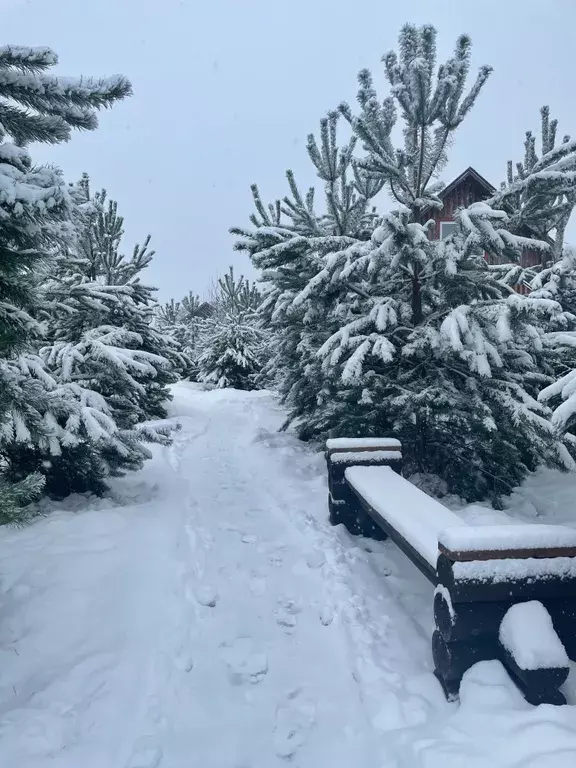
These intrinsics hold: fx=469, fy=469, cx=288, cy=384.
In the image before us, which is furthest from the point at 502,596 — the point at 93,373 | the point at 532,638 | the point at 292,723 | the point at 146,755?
the point at 93,373

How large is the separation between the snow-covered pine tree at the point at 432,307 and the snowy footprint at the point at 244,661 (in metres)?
2.70

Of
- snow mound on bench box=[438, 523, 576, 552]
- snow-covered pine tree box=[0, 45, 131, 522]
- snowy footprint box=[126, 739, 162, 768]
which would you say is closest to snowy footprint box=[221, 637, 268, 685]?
snowy footprint box=[126, 739, 162, 768]

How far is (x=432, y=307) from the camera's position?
623 centimetres

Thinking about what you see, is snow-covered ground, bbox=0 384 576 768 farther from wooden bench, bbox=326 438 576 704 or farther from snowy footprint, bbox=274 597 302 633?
wooden bench, bbox=326 438 576 704

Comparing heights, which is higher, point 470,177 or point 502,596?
point 470,177

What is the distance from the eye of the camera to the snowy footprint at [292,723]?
2.39 metres

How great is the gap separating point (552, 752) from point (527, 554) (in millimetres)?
881

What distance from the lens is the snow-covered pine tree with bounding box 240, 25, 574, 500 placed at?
16.0 feet

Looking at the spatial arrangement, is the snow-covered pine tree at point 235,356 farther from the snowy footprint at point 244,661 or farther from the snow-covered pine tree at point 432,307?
the snowy footprint at point 244,661

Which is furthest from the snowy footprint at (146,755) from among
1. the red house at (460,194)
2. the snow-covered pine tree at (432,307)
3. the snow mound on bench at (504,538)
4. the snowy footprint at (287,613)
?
the red house at (460,194)

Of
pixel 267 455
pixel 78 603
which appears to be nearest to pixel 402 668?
pixel 78 603

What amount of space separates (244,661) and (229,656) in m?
0.11

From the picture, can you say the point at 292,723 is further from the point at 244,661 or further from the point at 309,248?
the point at 309,248

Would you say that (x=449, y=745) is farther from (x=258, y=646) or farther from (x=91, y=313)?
(x=91, y=313)
